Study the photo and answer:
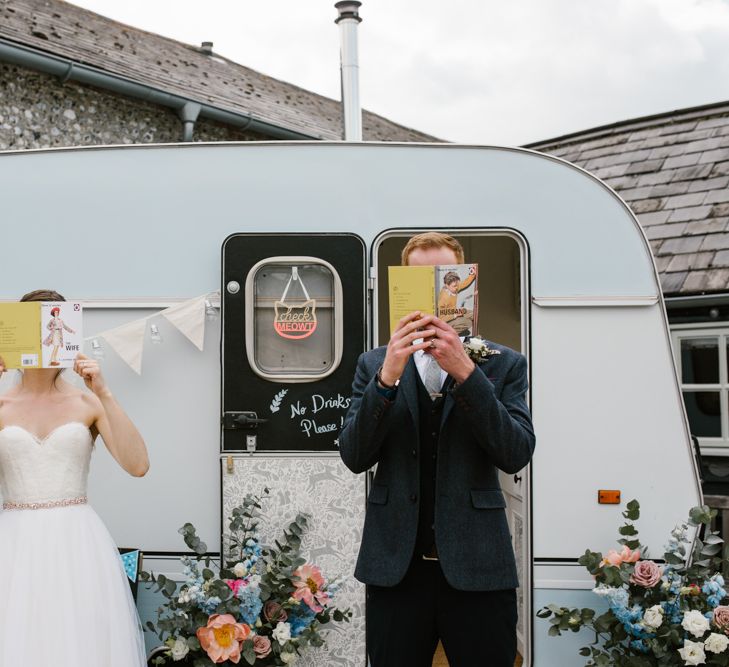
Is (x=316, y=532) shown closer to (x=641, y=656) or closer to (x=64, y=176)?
(x=641, y=656)

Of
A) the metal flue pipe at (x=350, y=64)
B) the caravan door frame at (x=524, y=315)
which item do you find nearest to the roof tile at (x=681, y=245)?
the metal flue pipe at (x=350, y=64)

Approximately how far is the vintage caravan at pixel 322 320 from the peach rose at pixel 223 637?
366mm

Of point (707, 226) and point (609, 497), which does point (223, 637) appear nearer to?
point (609, 497)

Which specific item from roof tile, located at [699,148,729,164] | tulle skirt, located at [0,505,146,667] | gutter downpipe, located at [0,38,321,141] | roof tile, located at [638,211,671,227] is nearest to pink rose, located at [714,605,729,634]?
tulle skirt, located at [0,505,146,667]

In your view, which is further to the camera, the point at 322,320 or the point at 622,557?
the point at 322,320

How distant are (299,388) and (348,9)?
7.38 feet

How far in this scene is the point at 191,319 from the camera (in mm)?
3721

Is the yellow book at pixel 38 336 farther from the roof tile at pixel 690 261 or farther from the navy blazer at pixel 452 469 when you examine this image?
the roof tile at pixel 690 261

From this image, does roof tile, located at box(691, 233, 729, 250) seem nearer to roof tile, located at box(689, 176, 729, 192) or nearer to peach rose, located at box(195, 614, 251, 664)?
roof tile, located at box(689, 176, 729, 192)

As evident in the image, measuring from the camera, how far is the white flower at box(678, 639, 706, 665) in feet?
10.7

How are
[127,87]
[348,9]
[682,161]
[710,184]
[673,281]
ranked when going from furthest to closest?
[127,87] → [682,161] → [710,184] → [673,281] → [348,9]

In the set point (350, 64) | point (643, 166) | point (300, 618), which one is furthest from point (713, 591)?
point (643, 166)

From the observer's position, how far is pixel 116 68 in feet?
29.5

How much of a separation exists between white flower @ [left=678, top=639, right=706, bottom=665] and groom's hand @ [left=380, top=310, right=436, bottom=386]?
1.83m
